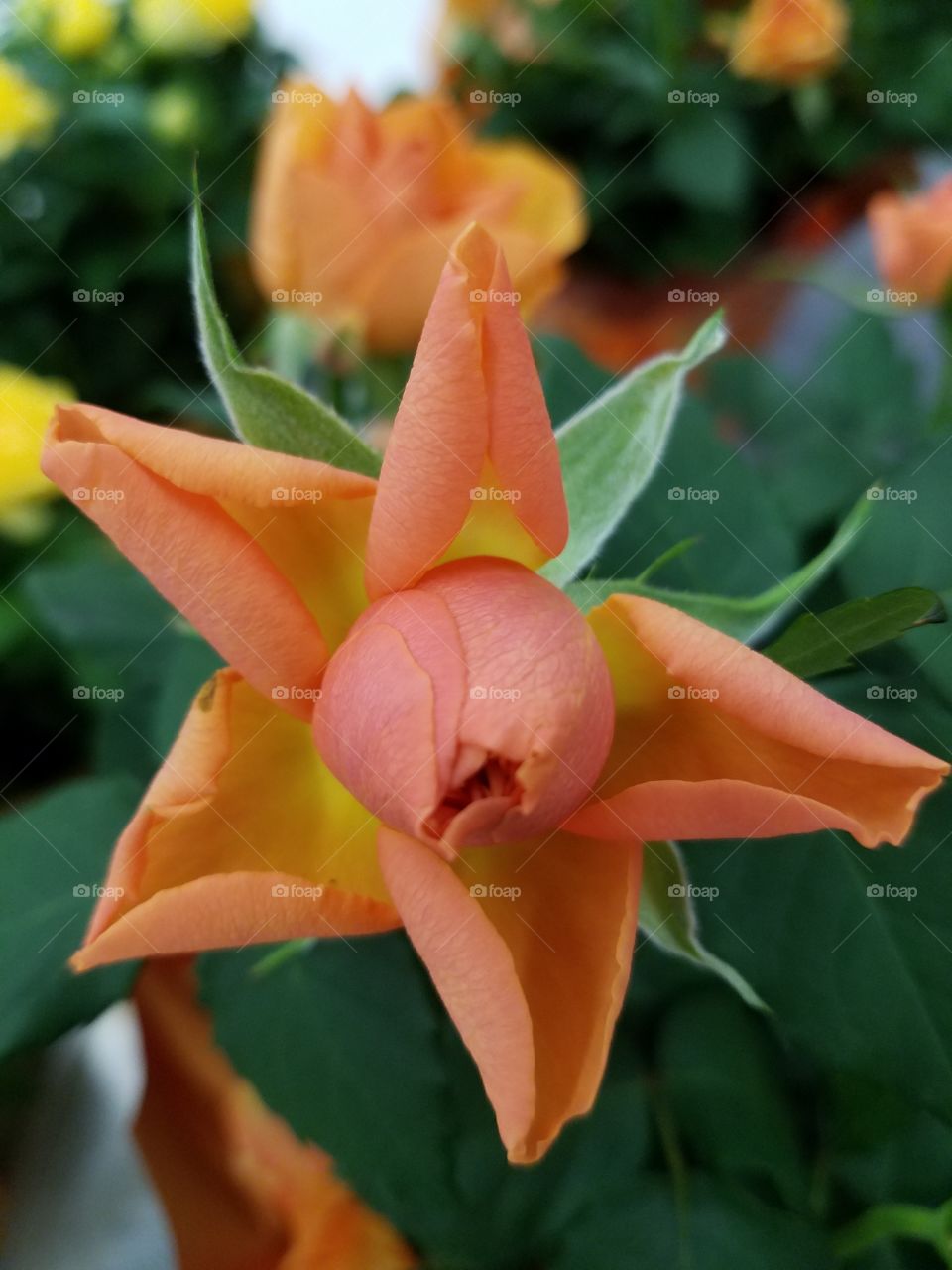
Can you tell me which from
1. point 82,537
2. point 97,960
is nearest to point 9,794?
point 82,537

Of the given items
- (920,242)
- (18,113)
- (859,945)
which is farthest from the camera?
(18,113)

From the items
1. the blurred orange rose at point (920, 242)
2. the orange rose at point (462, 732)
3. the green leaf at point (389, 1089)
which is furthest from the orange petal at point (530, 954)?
the blurred orange rose at point (920, 242)

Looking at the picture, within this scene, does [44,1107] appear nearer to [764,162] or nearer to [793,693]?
[793,693]

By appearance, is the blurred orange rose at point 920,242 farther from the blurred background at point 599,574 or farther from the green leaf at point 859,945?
the green leaf at point 859,945

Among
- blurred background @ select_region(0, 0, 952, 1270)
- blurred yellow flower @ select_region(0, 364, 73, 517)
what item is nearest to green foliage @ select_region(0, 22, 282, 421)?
blurred background @ select_region(0, 0, 952, 1270)

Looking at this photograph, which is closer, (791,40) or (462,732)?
(462,732)

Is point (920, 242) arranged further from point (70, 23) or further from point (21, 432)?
point (70, 23)

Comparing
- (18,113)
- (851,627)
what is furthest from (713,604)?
(18,113)
